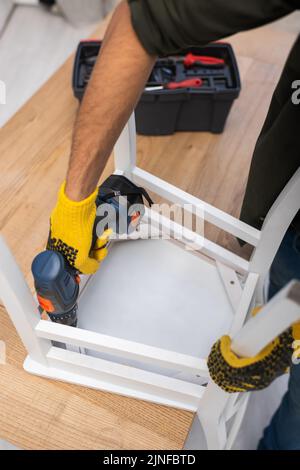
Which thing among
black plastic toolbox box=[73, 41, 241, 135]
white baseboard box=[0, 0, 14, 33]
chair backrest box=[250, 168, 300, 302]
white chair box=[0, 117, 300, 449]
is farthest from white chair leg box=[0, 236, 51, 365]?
white baseboard box=[0, 0, 14, 33]

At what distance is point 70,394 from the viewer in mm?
701

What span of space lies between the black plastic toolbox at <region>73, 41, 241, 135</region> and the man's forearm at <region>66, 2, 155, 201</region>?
50 centimetres

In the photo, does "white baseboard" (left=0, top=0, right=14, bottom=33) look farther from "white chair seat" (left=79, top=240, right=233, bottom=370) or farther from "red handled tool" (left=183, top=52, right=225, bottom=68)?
"white chair seat" (left=79, top=240, right=233, bottom=370)

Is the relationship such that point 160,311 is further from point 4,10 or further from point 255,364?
point 4,10

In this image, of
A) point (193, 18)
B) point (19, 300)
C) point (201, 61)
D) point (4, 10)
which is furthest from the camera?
point (4, 10)

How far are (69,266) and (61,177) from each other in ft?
1.48

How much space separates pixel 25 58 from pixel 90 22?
0.40 m

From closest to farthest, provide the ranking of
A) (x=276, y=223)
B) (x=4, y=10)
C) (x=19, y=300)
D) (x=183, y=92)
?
(x=19, y=300) → (x=276, y=223) → (x=183, y=92) → (x=4, y=10)

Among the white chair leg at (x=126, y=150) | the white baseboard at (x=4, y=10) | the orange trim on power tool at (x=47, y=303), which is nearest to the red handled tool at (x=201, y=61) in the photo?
the white chair leg at (x=126, y=150)

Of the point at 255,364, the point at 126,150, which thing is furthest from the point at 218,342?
the point at 126,150

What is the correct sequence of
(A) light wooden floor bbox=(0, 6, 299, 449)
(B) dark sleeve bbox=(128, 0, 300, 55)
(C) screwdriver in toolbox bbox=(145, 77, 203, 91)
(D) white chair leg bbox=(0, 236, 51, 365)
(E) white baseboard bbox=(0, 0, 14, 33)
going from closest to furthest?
1. (B) dark sleeve bbox=(128, 0, 300, 55)
2. (D) white chair leg bbox=(0, 236, 51, 365)
3. (A) light wooden floor bbox=(0, 6, 299, 449)
4. (C) screwdriver in toolbox bbox=(145, 77, 203, 91)
5. (E) white baseboard bbox=(0, 0, 14, 33)

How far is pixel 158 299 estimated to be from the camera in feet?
2.58

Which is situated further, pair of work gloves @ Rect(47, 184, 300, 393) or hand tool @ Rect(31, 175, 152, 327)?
hand tool @ Rect(31, 175, 152, 327)

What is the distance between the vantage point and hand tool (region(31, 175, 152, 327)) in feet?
1.78
